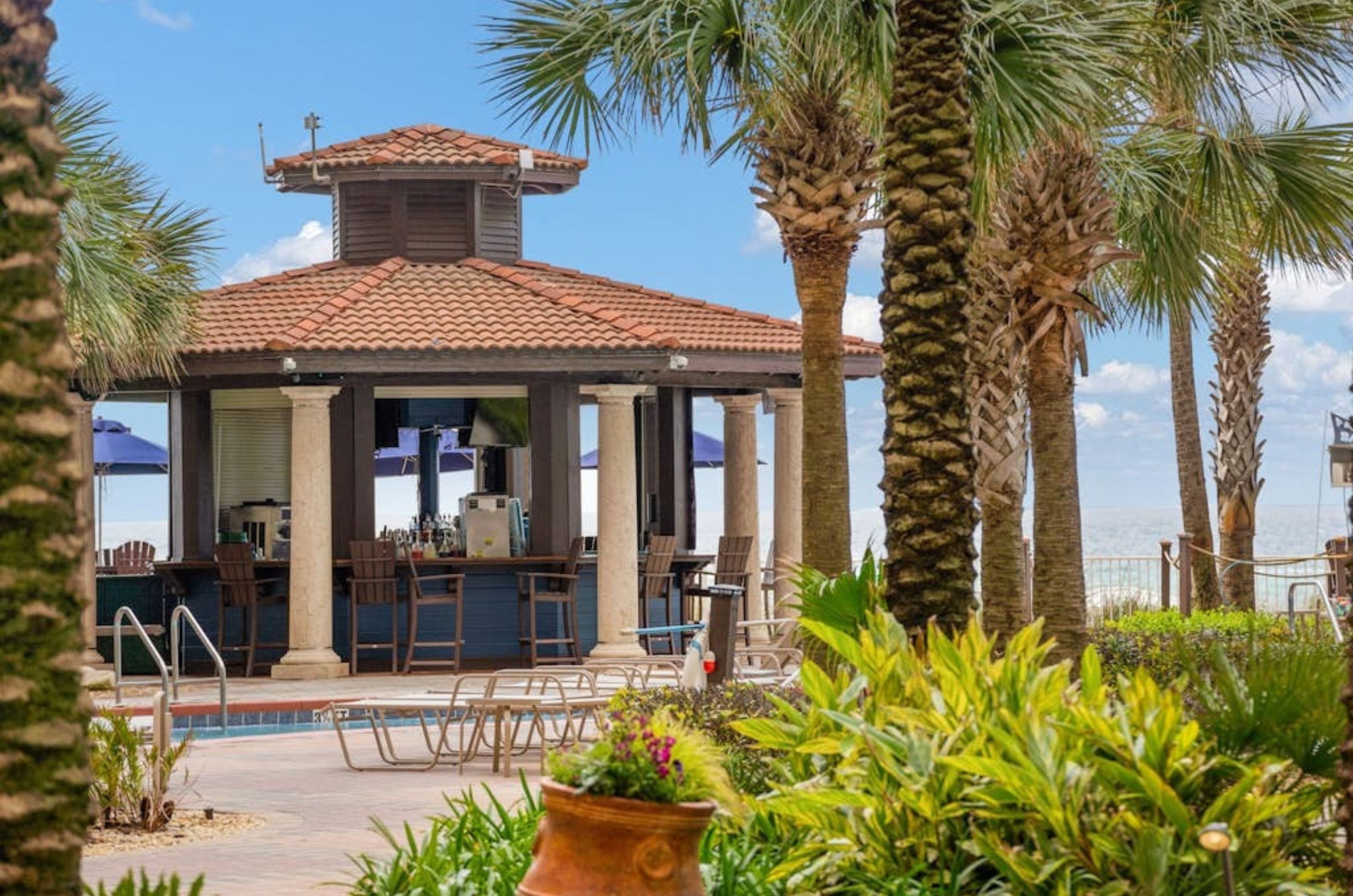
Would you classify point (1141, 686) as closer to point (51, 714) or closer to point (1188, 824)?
point (1188, 824)

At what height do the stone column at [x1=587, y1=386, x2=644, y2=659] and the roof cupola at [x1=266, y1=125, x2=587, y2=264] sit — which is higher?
the roof cupola at [x1=266, y1=125, x2=587, y2=264]

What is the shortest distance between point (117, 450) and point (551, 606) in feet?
33.3

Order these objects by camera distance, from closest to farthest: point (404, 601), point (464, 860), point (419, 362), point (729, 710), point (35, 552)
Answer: point (35, 552)
point (464, 860)
point (729, 710)
point (419, 362)
point (404, 601)

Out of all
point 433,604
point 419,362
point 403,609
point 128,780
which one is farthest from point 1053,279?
point 403,609

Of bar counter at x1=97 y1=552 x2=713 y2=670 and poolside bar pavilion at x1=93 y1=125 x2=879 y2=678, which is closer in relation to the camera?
poolside bar pavilion at x1=93 y1=125 x2=879 y2=678

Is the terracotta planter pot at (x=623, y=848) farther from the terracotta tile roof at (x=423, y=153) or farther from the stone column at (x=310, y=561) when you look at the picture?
the terracotta tile roof at (x=423, y=153)

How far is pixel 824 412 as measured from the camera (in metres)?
15.5

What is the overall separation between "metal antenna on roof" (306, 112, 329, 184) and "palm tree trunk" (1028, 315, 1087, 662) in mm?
10693

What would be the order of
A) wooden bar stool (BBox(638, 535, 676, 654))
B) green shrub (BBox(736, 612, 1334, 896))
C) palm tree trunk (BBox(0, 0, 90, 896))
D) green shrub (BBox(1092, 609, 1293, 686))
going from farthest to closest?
wooden bar stool (BBox(638, 535, 676, 654))
green shrub (BBox(1092, 609, 1293, 686))
green shrub (BBox(736, 612, 1334, 896))
palm tree trunk (BBox(0, 0, 90, 896))

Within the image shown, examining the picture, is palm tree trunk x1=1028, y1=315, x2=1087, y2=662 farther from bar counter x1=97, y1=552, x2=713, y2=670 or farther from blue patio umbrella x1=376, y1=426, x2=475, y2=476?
blue patio umbrella x1=376, y1=426, x2=475, y2=476

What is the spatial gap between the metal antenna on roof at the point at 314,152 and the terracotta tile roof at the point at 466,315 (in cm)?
118

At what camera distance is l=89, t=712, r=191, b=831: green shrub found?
10227 mm

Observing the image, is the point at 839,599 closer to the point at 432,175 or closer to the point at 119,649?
the point at 119,649

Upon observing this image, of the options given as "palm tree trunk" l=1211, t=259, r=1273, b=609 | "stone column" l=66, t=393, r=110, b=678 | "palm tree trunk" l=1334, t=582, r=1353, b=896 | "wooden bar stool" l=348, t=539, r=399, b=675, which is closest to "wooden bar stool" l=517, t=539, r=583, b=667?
"wooden bar stool" l=348, t=539, r=399, b=675
